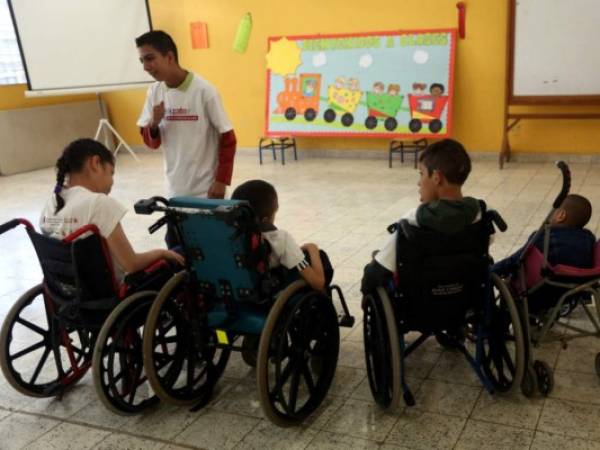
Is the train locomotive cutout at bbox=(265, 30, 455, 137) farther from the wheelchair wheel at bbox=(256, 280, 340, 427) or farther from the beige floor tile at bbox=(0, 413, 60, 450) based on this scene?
the beige floor tile at bbox=(0, 413, 60, 450)

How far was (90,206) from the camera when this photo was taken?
6.15ft

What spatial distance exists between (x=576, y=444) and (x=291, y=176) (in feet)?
14.8

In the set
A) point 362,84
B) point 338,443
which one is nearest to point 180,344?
point 338,443

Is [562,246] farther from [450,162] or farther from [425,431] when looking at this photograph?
[425,431]

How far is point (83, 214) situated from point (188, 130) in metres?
0.73

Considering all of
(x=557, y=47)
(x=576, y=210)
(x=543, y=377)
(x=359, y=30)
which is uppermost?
(x=359, y=30)

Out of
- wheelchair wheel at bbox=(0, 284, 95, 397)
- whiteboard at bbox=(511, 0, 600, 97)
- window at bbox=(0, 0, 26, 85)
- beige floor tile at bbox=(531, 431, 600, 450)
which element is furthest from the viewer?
window at bbox=(0, 0, 26, 85)

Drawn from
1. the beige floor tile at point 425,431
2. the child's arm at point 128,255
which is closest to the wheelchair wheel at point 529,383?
the beige floor tile at point 425,431

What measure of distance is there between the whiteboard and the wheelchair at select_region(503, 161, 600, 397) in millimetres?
3762

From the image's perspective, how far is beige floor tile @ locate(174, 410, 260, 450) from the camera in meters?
1.81

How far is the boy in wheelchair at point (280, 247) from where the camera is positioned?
6.03ft

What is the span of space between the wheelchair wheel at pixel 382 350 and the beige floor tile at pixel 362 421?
0.04 metres

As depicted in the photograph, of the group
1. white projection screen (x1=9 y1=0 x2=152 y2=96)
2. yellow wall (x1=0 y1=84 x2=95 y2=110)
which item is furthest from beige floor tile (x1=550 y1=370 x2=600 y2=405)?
yellow wall (x1=0 y1=84 x2=95 y2=110)

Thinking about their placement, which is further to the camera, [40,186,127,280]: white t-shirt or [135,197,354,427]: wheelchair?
[40,186,127,280]: white t-shirt
